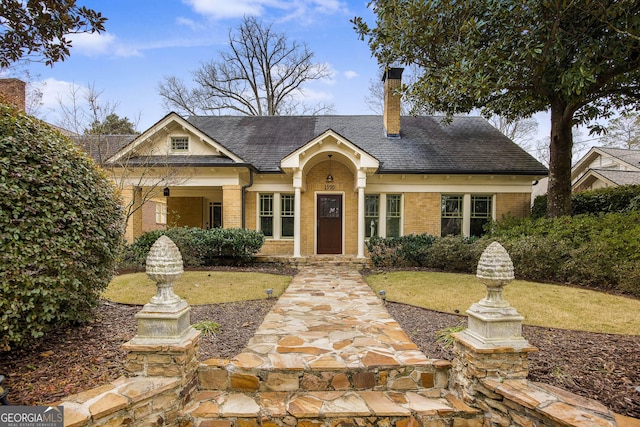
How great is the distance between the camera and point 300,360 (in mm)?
3338

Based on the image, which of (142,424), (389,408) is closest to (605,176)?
(389,408)

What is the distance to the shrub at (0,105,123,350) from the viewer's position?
2.86 meters

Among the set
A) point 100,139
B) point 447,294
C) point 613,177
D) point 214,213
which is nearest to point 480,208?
point 447,294

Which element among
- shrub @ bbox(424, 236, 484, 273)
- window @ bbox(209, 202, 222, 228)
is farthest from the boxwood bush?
window @ bbox(209, 202, 222, 228)

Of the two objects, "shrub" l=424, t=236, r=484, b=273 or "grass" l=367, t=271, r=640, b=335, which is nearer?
"grass" l=367, t=271, r=640, b=335

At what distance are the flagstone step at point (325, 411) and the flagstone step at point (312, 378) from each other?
3.6 inches

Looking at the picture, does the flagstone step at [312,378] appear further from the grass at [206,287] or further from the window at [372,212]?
the window at [372,212]

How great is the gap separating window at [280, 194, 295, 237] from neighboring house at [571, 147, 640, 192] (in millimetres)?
13975

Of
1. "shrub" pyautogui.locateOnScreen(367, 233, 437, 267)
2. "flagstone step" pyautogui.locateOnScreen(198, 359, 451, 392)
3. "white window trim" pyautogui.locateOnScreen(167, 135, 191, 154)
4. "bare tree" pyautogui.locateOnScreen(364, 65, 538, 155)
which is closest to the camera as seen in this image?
"flagstone step" pyautogui.locateOnScreen(198, 359, 451, 392)

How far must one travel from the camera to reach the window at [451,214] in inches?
470

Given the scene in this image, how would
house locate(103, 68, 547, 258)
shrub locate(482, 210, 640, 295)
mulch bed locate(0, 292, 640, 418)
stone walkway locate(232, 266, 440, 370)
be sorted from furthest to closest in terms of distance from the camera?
house locate(103, 68, 547, 258) < shrub locate(482, 210, 640, 295) < stone walkway locate(232, 266, 440, 370) < mulch bed locate(0, 292, 640, 418)

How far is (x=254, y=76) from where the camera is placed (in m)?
24.0

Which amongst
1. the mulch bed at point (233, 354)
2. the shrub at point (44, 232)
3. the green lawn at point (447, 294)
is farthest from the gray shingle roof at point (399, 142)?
the shrub at point (44, 232)

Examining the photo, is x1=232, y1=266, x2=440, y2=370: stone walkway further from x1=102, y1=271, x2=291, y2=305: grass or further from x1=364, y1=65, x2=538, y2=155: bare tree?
x1=364, y1=65, x2=538, y2=155: bare tree
